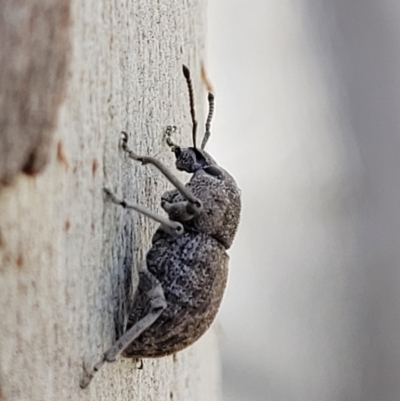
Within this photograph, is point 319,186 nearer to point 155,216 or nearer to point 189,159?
point 189,159

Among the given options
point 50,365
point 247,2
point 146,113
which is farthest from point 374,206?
point 50,365

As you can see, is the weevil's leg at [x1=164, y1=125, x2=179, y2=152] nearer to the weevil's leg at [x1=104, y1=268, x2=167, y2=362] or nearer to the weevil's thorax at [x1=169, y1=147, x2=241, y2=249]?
the weevil's thorax at [x1=169, y1=147, x2=241, y2=249]

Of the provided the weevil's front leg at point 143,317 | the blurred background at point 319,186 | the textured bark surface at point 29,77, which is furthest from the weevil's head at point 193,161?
the blurred background at point 319,186

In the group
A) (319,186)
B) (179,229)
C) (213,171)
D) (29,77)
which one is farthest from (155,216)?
(319,186)

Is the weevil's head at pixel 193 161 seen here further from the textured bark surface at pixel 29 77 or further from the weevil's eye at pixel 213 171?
the textured bark surface at pixel 29 77

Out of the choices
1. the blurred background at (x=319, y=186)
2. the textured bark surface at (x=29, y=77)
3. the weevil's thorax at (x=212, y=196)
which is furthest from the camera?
the blurred background at (x=319, y=186)

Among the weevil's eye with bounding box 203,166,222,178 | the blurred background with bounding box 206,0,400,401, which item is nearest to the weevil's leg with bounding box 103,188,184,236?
the weevil's eye with bounding box 203,166,222,178

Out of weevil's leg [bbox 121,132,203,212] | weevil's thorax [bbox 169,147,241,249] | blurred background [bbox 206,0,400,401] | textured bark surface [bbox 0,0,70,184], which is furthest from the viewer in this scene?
blurred background [bbox 206,0,400,401]
